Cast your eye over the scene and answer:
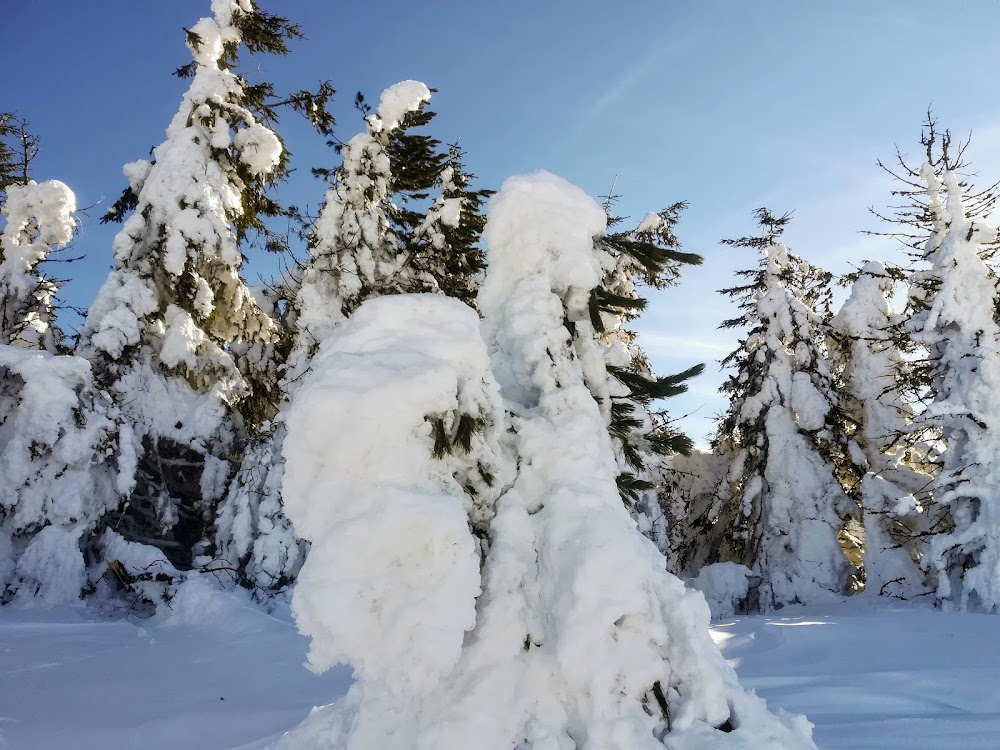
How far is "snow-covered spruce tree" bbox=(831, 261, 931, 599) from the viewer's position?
453 inches

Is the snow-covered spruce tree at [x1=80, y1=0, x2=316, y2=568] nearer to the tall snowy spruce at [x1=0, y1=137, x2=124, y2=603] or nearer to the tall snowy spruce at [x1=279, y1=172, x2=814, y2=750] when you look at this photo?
the tall snowy spruce at [x1=0, y1=137, x2=124, y2=603]

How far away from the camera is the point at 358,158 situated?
Answer: 40.2 feet

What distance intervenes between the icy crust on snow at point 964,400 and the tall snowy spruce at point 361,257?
8.58m

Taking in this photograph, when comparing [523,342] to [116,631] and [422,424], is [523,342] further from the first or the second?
[116,631]

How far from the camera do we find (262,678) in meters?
5.95

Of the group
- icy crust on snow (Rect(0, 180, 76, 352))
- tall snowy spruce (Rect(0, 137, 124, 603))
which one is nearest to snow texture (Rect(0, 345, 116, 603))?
tall snowy spruce (Rect(0, 137, 124, 603))

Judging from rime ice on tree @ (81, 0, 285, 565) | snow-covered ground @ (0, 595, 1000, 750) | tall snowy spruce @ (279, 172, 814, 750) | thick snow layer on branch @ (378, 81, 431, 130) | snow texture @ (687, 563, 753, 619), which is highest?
thick snow layer on branch @ (378, 81, 431, 130)

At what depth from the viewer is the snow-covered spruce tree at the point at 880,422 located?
1151 centimetres

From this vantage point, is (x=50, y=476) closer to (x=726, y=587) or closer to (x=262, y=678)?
(x=262, y=678)

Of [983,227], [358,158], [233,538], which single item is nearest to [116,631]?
[233,538]

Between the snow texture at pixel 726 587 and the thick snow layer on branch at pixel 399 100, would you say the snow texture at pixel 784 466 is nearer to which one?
the snow texture at pixel 726 587

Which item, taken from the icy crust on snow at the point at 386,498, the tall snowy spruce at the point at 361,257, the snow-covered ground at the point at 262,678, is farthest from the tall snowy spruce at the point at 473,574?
the tall snowy spruce at the point at 361,257

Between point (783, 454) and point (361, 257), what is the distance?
11.7 metres

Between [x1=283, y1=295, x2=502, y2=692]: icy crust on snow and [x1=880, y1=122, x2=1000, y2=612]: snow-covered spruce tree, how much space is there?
30.4 feet
